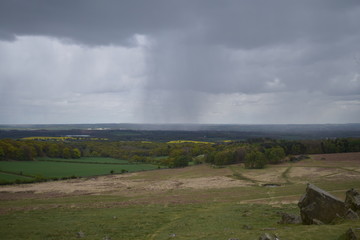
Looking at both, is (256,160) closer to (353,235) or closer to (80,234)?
(80,234)

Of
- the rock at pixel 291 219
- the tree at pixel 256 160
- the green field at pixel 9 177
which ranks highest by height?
the rock at pixel 291 219

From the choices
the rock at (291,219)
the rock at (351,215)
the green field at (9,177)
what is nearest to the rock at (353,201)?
the rock at (351,215)

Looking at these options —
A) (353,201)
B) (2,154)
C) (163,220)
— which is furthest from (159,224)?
(2,154)

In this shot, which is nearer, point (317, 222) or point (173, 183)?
point (317, 222)

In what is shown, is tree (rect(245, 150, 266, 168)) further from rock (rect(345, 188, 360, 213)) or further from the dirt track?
rock (rect(345, 188, 360, 213))

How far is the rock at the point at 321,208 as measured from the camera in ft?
72.5

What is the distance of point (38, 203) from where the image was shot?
47.6m

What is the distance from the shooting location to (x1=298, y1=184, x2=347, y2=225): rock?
2209 cm

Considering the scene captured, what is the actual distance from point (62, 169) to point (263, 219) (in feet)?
304

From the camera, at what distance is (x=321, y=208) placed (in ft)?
73.5

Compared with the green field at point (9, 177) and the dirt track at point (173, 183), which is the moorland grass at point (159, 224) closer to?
the dirt track at point (173, 183)

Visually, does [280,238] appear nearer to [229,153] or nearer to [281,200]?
[281,200]

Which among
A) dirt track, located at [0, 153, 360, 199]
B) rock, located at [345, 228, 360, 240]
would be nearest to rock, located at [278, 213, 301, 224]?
rock, located at [345, 228, 360, 240]

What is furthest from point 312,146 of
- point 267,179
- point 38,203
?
point 38,203
